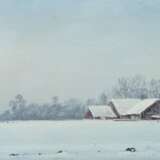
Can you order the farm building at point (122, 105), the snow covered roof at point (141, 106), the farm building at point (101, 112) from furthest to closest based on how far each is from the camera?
the farm building at point (101, 112) → the farm building at point (122, 105) → the snow covered roof at point (141, 106)

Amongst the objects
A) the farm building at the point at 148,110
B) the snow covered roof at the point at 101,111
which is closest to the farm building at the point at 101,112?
the snow covered roof at the point at 101,111

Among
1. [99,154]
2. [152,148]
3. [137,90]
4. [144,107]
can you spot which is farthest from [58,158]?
[137,90]

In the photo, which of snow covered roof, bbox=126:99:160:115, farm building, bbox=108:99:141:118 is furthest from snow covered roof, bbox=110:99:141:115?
snow covered roof, bbox=126:99:160:115

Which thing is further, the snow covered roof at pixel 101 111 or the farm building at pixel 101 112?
the snow covered roof at pixel 101 111

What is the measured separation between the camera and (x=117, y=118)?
339 ft

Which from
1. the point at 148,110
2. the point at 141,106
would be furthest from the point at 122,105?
the point at 148,110

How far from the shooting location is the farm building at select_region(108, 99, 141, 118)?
3999 inches

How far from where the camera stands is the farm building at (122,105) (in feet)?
333

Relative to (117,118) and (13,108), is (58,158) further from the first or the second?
(13,108)

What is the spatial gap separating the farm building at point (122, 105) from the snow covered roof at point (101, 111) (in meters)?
0.81

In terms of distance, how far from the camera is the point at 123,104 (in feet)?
337

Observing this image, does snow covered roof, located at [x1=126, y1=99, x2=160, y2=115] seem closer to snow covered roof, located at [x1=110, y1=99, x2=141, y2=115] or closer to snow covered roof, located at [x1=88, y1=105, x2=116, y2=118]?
snow covered roof, located at [x1=110, y1=99, x2=141, y2=115]

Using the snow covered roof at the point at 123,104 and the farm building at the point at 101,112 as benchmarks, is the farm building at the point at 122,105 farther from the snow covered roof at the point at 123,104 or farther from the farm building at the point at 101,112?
the farm building at the point at 101,112

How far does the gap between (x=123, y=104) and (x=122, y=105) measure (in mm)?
403
